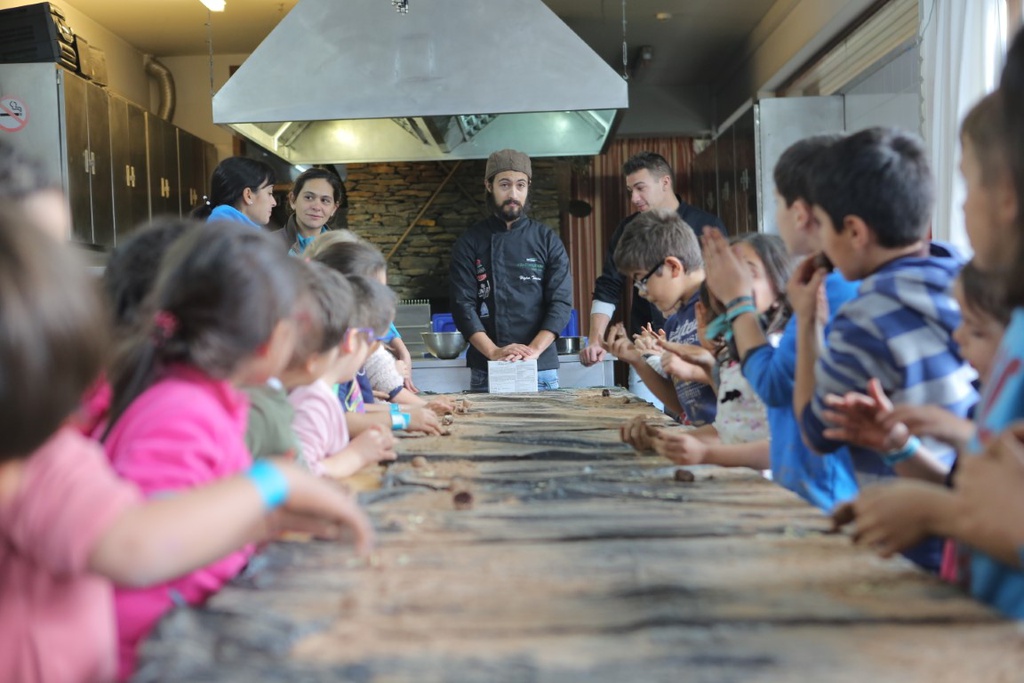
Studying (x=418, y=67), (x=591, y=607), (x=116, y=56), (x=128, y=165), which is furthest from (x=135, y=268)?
(x=116, y=56)

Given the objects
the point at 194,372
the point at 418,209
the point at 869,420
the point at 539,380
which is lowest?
the point at 539,380

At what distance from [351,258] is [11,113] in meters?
4.25

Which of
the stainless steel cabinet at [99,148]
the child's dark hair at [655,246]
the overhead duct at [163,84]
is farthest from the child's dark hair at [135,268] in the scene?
the overhead duct at [163,84]

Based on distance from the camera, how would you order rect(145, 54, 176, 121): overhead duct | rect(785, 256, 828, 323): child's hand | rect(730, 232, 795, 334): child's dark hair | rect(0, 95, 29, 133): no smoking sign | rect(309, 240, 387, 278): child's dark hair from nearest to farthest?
rect(785, 256, 828, 323): child's hand → rect(730, 232, 795, 334): child's dark hair → rect(309, 240, 387, 278): child's dark hair → rect(0, 95, 29, 133): no smoking sign → rect(145, 54, 176, 121): overhead duct

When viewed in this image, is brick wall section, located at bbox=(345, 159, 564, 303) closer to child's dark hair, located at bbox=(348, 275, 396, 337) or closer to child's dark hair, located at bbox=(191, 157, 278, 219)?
child's dark hair, located at bbox=(191, 157, 278, 219)

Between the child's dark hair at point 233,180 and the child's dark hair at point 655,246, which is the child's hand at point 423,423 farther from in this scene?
the child's dark hair at point 233,180

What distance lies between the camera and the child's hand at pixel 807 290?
144 centimetres

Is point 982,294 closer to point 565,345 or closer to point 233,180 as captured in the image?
point 233,180

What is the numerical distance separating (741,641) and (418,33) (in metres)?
3.53

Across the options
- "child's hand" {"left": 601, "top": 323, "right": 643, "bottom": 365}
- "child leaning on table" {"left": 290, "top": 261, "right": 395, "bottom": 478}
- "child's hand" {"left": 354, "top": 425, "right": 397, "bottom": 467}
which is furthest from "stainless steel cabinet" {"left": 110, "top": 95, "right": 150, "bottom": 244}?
"child's hand" {"left": 354, "top": 425, "right": 397, "bottom": 467}

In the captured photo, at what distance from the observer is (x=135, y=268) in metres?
1.29

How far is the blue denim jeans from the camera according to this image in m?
3.75

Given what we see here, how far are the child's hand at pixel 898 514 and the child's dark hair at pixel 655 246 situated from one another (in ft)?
4.89

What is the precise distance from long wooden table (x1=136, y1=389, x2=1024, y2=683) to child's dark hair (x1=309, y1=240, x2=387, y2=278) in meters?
1.16
